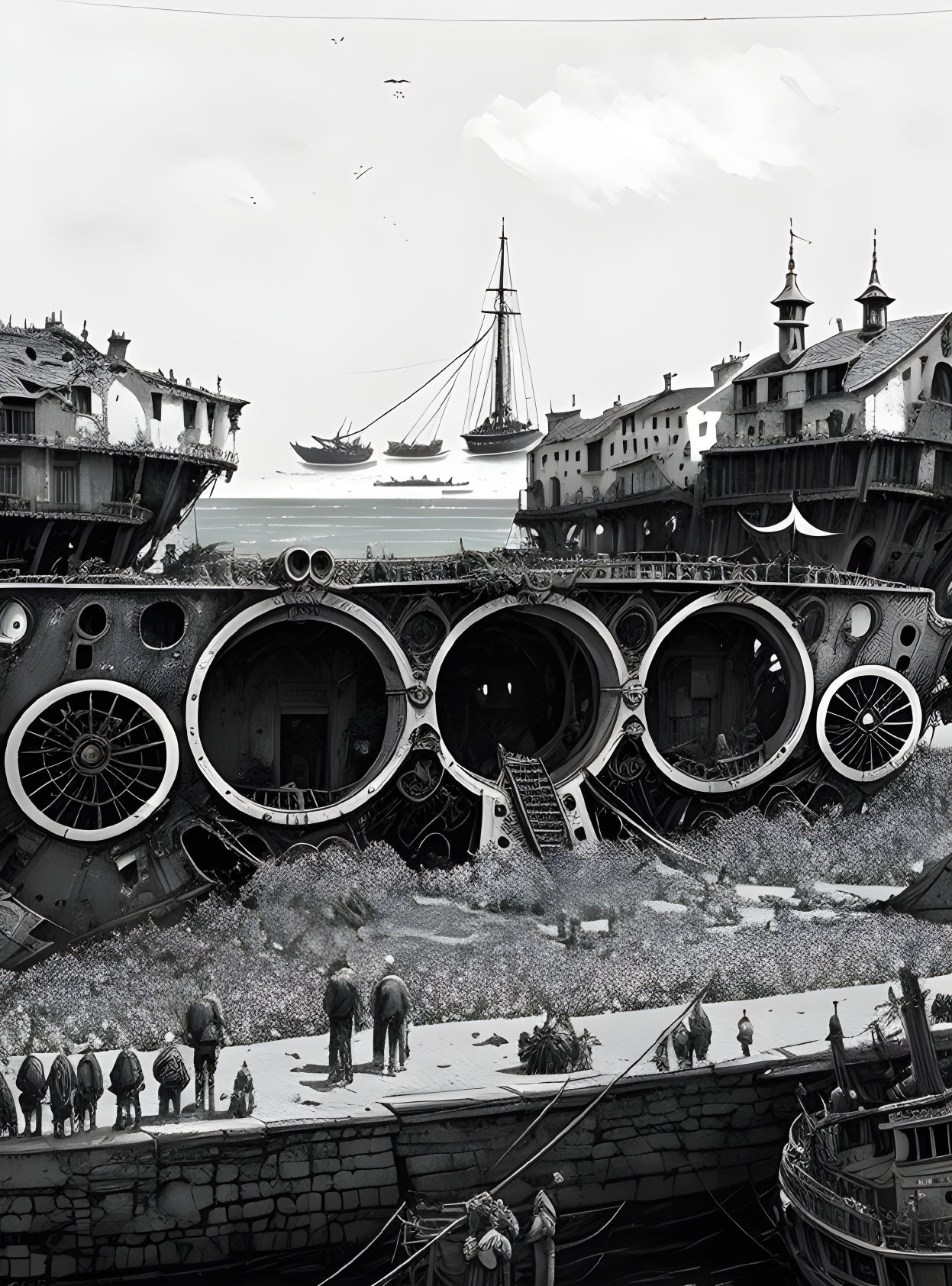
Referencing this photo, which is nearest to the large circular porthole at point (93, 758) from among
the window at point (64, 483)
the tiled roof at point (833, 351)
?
the window at point (64, 483)

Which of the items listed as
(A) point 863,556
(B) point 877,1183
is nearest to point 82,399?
(A) point 863,556

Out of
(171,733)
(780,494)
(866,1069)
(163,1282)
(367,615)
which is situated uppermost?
(780,494)

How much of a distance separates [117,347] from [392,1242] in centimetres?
1155

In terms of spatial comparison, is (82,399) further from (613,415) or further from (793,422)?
(793,422)

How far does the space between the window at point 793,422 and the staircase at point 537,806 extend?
625cm

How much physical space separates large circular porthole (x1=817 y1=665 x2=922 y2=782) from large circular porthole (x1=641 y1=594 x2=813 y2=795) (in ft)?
1.75

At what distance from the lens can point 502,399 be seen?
20.3 m

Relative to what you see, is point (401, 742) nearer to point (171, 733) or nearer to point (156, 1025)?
point (171, 733)

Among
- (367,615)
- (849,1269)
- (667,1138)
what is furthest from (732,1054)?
(367,615)

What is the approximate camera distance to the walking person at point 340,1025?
15.2 meters

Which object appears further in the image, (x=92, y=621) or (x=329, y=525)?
(x=329, y=525)

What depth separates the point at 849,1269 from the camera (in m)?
14.1

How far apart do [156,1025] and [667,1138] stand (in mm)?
5772

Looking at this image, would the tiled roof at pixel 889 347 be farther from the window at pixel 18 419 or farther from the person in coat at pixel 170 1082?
the person in coat at pixel 170 1082
